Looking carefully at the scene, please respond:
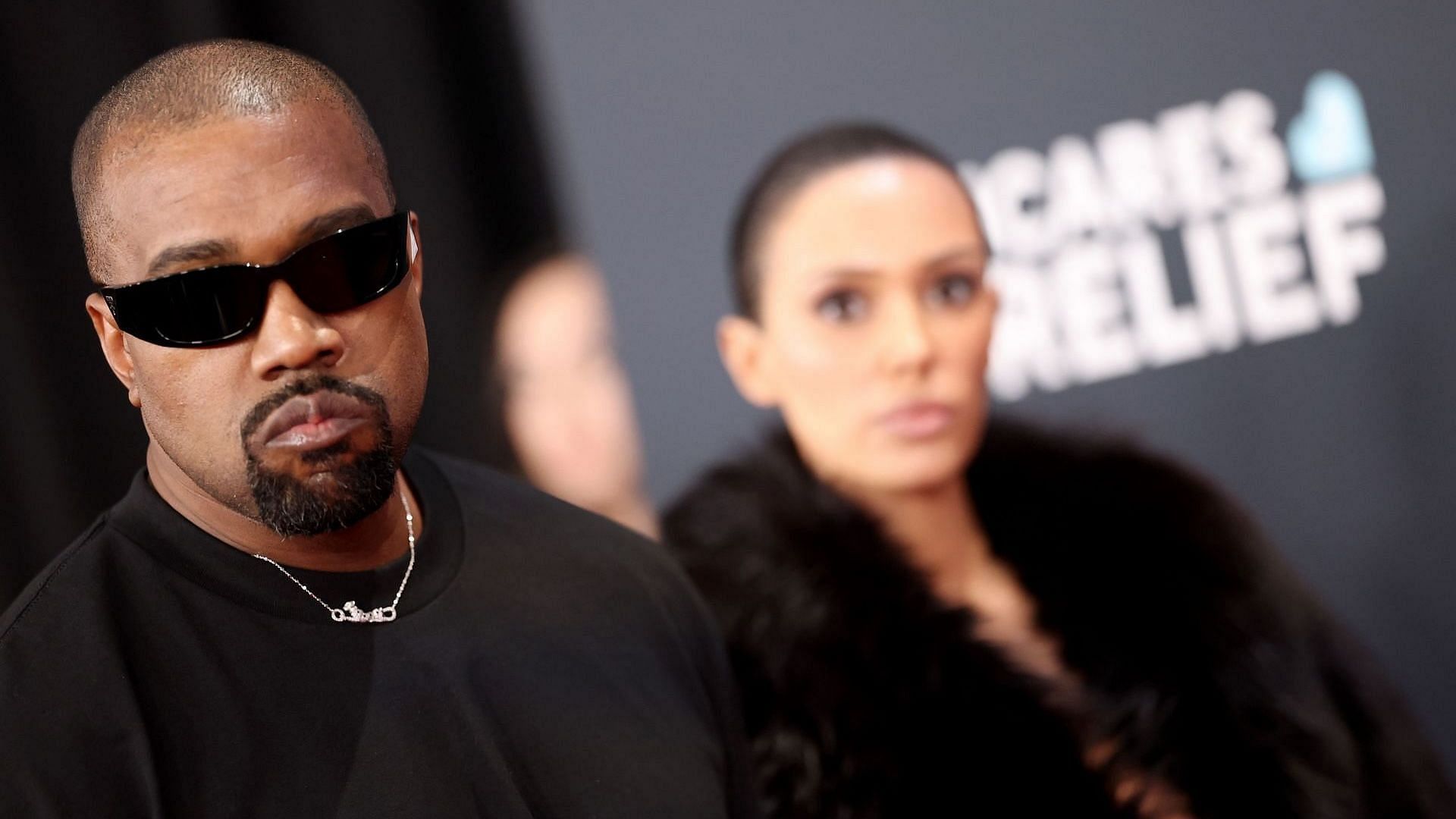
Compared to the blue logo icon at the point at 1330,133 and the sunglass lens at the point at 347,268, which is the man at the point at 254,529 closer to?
the sunglass lens at the point at 347,268

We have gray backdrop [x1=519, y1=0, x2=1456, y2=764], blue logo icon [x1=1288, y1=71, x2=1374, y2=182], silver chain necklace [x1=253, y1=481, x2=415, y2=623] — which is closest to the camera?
silver chain necklace [x1=253, y1=481, x2=415, y2=623]

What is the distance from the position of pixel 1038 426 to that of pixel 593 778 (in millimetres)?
1069

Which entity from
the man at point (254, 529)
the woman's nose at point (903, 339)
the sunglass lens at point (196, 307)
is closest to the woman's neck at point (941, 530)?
the woman's nose at point (903, 339)

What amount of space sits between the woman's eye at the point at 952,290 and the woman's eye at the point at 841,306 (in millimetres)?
101

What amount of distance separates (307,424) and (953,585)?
1.04m

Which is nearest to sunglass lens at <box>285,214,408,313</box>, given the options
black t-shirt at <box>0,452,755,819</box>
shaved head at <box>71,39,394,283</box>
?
shaved head at <box>71,39,394,283</box>

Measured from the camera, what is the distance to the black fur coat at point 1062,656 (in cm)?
164

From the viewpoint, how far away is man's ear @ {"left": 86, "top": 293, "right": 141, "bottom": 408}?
1083mm

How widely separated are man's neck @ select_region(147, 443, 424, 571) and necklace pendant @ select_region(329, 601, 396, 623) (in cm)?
3

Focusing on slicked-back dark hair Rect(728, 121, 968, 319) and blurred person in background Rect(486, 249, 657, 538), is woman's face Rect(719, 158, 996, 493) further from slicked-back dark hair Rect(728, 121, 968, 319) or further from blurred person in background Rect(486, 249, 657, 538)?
blurred person in background Rect(486, 249, 657, 538)

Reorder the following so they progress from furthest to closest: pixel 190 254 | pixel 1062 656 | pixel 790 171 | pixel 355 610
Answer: pixel 790 171 → pixel 1062 656 → pixel 355 610 → pixel 190 254

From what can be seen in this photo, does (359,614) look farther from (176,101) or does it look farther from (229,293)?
(176,101)

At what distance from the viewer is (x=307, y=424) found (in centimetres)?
105

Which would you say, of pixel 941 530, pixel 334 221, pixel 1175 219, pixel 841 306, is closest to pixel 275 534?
pixel 334 221
